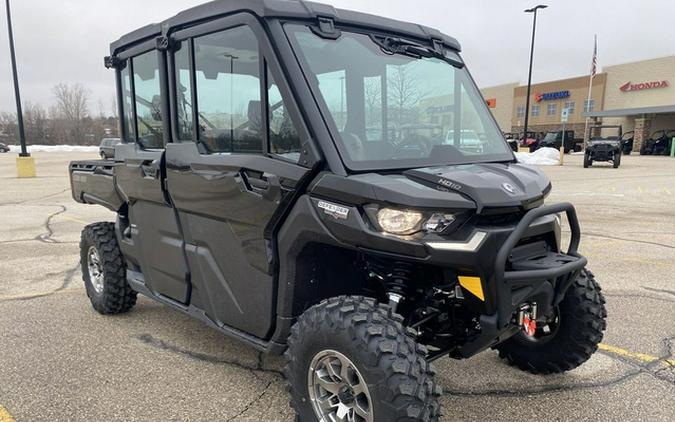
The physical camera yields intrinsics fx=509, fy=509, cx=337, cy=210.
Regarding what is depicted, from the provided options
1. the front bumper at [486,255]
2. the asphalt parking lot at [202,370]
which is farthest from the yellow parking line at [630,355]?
the front bumper at [486,255]

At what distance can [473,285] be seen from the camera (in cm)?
235

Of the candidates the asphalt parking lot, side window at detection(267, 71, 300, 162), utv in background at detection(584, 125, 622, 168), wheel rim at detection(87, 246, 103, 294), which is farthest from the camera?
utv in background at detection(584, 125, 622, 168)

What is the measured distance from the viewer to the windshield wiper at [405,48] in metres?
2.90

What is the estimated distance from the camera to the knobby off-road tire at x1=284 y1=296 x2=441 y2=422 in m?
2.16

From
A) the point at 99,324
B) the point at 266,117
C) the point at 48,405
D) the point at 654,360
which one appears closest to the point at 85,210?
the point at 99,324

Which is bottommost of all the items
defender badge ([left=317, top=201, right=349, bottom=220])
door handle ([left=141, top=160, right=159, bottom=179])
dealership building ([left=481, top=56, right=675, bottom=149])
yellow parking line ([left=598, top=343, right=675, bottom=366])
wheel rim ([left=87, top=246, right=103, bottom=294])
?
yellow parking line ([left=598, top=343, right=675, bottom=366])

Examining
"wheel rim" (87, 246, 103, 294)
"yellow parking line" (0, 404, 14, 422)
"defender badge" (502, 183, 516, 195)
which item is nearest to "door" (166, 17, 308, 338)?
"defender badge" (502, 183, 516, 195)

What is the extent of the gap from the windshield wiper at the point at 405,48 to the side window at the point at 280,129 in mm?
688

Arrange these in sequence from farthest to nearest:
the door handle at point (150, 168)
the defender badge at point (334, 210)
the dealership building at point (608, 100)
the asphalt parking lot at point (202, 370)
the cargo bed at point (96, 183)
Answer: the dealership building at point (608, 100) → the cargo bed at point (96, 183) → the door handle at point (150, 168) → the asphalt parking lot at point (202, 370) → the defender badge at point (334, 210)

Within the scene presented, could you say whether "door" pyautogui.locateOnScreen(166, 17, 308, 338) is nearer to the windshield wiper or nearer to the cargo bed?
the windshield wiper

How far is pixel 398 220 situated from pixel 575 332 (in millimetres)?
1698

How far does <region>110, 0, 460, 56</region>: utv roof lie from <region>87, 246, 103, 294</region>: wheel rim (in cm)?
221

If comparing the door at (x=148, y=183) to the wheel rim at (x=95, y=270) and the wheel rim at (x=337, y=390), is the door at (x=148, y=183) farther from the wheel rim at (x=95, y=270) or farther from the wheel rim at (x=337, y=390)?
the wheel rim at (x=337, y=390)

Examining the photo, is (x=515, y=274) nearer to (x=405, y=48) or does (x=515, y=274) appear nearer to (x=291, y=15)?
(x=405, y=48)
